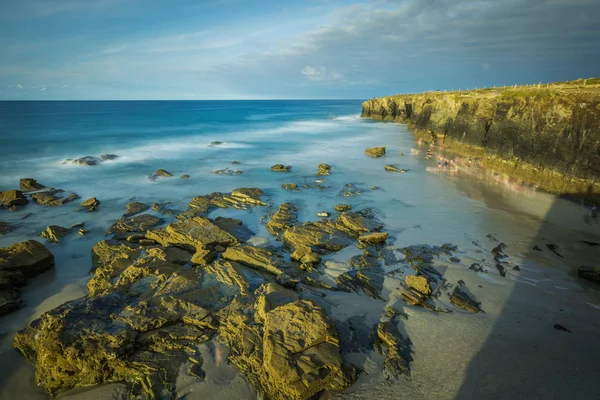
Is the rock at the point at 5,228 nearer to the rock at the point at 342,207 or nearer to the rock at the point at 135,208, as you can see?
the rock at the point at 135,208

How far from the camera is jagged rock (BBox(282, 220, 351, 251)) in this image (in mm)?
12953

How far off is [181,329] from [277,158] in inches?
1099

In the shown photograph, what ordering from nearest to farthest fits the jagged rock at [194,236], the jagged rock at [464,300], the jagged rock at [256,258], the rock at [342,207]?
the jagged rock at [464,300] → the jagged rock at [256,258] → the jagged rock at [194,236] → the rock at [342,207]

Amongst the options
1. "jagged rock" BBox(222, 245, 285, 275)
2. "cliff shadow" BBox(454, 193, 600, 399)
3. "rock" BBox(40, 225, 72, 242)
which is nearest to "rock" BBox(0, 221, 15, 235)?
"rock" BBox(40, 225, 72, 242)

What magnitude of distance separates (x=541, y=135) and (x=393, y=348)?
859 inches

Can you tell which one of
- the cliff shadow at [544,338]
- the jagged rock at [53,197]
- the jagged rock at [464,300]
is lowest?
the cliff shadow at [544,338]

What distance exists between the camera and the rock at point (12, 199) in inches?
709

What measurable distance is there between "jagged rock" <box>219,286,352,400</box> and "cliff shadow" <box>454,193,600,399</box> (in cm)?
300

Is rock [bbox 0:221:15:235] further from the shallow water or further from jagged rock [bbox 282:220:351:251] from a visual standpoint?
jagged rock [bbox 282:220:351:251]

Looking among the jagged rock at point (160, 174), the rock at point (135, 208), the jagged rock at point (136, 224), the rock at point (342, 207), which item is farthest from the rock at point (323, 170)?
the jagged rock at point (136, 224)

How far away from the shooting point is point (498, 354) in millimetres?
7508

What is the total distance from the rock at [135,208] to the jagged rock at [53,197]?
4.81 meters

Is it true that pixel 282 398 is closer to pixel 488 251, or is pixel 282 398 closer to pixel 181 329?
pixel 181 329

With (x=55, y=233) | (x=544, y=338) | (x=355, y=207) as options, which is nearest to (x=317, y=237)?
(x=355, y=207)
